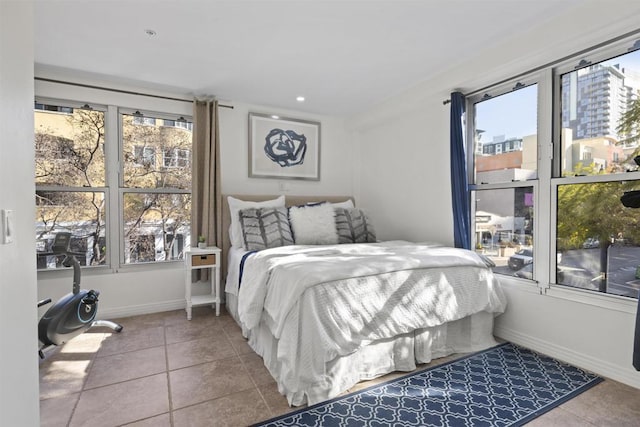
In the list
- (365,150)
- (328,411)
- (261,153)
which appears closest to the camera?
(328,411)

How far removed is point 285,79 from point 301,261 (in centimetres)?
197

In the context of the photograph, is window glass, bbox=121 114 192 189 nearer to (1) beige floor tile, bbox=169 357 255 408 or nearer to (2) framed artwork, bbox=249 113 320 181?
(2) framed artwork, bbox=249 113 320 181

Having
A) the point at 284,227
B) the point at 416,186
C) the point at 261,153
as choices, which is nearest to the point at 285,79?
the point at 261,153

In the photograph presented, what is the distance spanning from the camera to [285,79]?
10.7 feet

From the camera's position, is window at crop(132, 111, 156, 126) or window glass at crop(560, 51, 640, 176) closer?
window glass at crop(560, 51, 640, 176)

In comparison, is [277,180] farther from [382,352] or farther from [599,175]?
[599,175]

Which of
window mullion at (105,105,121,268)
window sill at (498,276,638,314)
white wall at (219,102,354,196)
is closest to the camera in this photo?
window sill at (498,276,638,314)

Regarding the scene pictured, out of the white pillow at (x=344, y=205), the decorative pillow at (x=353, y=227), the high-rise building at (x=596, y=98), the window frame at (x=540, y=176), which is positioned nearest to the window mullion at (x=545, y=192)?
the window frame at (x=540, y=176)

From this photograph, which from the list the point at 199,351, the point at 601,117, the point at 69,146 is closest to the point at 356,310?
the point at 199,351

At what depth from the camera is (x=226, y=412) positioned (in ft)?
5.82

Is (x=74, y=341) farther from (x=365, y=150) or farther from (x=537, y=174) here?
(x=537, y=174)

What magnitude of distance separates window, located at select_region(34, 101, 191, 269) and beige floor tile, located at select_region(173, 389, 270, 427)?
77.9 inches

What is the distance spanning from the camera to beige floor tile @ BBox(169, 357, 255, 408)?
6.32 feet

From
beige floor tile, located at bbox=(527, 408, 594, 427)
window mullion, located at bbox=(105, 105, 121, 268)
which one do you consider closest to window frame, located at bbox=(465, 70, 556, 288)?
beige floor tile, located at bbox=(527, 408, 594, 427)
